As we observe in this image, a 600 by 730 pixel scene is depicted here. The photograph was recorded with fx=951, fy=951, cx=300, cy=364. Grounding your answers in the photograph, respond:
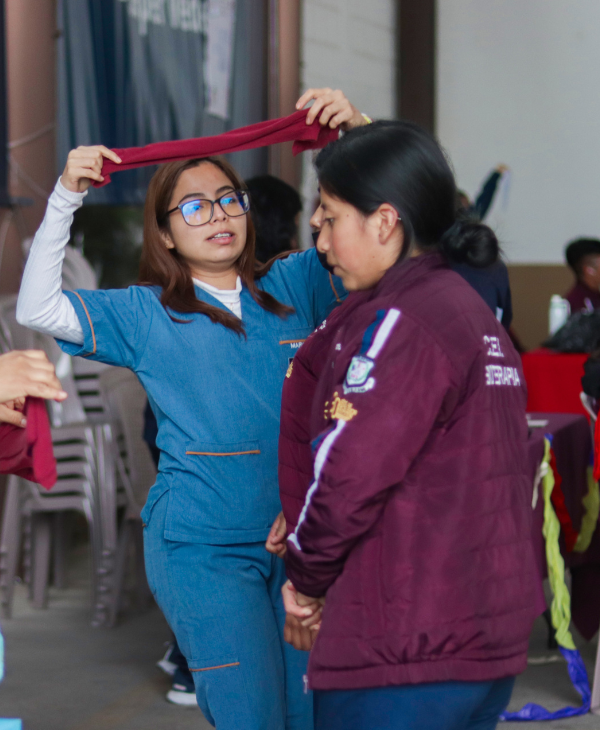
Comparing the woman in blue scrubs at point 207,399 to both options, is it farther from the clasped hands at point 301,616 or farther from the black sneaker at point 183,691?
the black sneaker at point 183,691

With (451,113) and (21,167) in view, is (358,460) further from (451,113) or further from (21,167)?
(451,113)

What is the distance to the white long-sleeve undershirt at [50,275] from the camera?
6.05 ft

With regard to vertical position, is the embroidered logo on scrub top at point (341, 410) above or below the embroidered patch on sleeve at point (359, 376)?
below

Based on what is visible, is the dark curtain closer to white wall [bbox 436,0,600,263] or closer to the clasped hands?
white wall [bbox 436,0,600,263]

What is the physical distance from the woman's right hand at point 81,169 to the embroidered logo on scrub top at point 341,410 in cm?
82

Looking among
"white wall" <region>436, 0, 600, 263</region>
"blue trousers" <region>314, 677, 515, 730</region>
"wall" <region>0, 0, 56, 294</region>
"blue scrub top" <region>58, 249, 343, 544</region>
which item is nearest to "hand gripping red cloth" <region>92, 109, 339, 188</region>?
"blue scrub top" <region>58, 249, 343, 544</region>

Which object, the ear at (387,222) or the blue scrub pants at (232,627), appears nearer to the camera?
the ear at (387,222)

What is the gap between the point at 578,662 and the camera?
9.90ft

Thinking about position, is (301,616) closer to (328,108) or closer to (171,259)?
(171,259)

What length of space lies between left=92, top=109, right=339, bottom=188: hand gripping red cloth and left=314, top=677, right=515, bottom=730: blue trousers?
3.78ft

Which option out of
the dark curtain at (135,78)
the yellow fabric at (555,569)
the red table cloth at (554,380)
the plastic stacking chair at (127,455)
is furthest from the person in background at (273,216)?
the red table cloth at (554,380)

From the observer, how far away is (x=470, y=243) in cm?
A: 191

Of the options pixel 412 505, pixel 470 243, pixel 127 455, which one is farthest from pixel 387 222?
pixel 127 455

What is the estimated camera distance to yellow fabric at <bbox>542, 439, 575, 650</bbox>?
118 inches
